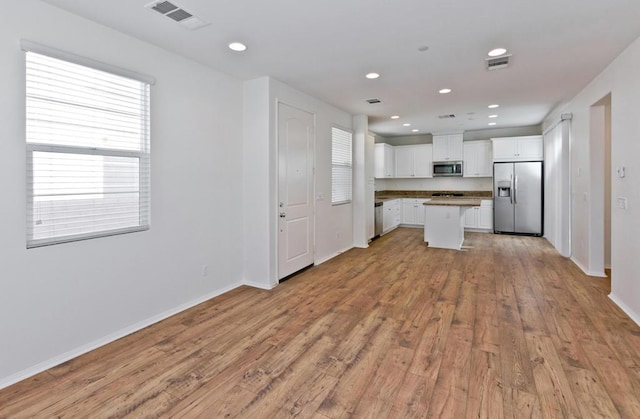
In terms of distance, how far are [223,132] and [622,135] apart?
4348 mm

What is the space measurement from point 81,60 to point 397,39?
267 centimetres

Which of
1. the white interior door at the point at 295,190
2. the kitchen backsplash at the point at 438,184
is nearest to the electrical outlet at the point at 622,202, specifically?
the white interior door at the point at 295,190

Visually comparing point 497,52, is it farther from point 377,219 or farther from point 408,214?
point 408,214

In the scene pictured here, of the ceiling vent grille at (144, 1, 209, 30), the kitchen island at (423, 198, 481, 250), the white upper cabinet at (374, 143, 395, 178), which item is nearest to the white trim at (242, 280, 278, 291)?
the ceiling vent grille at (144, 1, 209, 30)

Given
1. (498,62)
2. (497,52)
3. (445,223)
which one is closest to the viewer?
(497,52)

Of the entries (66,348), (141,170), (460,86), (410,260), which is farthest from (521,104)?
(66,348)

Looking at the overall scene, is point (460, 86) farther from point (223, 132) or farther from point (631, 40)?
point (223, 132)

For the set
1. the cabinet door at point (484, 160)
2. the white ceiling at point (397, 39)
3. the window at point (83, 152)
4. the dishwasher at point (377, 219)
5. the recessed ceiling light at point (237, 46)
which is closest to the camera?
the window at point (83, 152)

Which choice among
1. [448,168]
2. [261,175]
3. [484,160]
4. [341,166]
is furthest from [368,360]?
[484,160]

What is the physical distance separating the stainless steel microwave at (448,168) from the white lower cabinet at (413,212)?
3.03 feet

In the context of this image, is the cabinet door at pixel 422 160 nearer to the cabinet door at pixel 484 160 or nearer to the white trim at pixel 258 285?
the cabinet door at pixel 484 160

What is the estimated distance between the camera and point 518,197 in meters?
7.48

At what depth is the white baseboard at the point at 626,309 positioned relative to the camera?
2980mm

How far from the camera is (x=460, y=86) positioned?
176 inches
